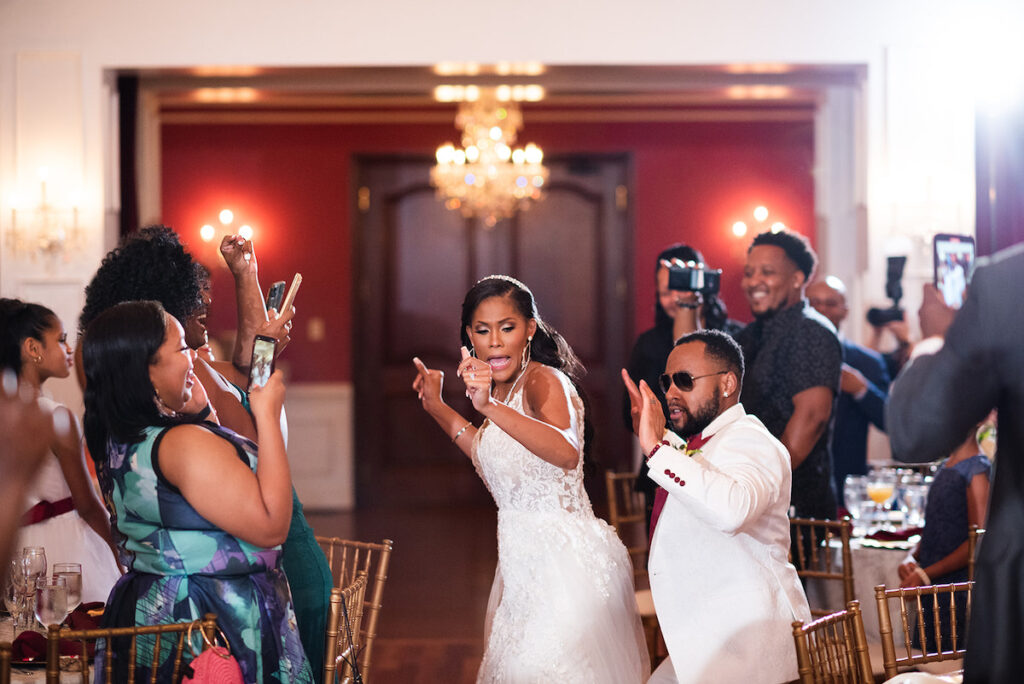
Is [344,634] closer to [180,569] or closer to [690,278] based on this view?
[180,569]

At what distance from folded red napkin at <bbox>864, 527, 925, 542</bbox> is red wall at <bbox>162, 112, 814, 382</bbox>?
4.95 meters

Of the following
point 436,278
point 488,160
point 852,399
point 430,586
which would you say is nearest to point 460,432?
point 852,399

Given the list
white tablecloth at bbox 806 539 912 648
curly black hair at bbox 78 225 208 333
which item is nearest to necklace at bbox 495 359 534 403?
curly black hair at bbox 78 225 208 333

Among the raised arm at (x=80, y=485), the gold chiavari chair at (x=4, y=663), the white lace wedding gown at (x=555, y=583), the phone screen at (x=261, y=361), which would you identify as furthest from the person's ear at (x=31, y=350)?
the gold chiavari chair at (x=4, y=663)

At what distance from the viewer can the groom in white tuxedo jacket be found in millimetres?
2342

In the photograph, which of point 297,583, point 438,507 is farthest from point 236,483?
point 438,507

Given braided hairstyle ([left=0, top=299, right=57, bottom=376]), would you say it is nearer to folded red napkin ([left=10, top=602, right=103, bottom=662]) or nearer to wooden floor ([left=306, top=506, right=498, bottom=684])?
folded red napkin ([left=10, top=602, right=103, bottom=662])

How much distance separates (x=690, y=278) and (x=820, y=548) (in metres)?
1.07

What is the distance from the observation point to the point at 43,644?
224 centimetres

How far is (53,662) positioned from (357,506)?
7127 mm

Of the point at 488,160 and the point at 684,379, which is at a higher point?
the point at 488,160

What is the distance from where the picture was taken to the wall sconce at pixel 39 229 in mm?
5777

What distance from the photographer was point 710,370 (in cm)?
264

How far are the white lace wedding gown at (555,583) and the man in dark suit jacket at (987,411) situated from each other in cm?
123
